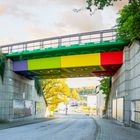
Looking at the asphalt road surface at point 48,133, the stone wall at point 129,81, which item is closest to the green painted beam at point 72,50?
the stone wall at point 129,81

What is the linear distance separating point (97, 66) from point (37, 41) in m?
6.93

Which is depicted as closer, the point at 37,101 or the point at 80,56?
the point at 80,56

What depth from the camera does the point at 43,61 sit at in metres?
43.2

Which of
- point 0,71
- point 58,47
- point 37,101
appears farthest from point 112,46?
point 37,101

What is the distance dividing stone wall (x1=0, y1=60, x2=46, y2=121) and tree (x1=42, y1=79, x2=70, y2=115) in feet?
57.8

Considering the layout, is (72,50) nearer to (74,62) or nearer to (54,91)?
(74,62)

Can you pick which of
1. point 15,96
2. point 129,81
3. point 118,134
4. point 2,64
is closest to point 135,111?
point 129,81

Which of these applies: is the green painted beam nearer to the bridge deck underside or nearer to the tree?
the bridge deck underside

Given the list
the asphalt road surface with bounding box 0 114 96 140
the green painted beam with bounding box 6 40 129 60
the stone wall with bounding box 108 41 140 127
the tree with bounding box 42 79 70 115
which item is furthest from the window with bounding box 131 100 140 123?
the tree with bounding box 42 79 70 115

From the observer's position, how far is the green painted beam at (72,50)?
3747 centimetres

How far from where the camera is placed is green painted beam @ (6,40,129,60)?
37469 mm

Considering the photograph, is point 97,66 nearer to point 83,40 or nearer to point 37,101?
point 83,40

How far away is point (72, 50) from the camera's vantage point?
40281mm

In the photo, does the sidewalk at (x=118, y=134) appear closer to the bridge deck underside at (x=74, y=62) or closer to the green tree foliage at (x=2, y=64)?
the bridge deck underside at (x=74, y=62)
